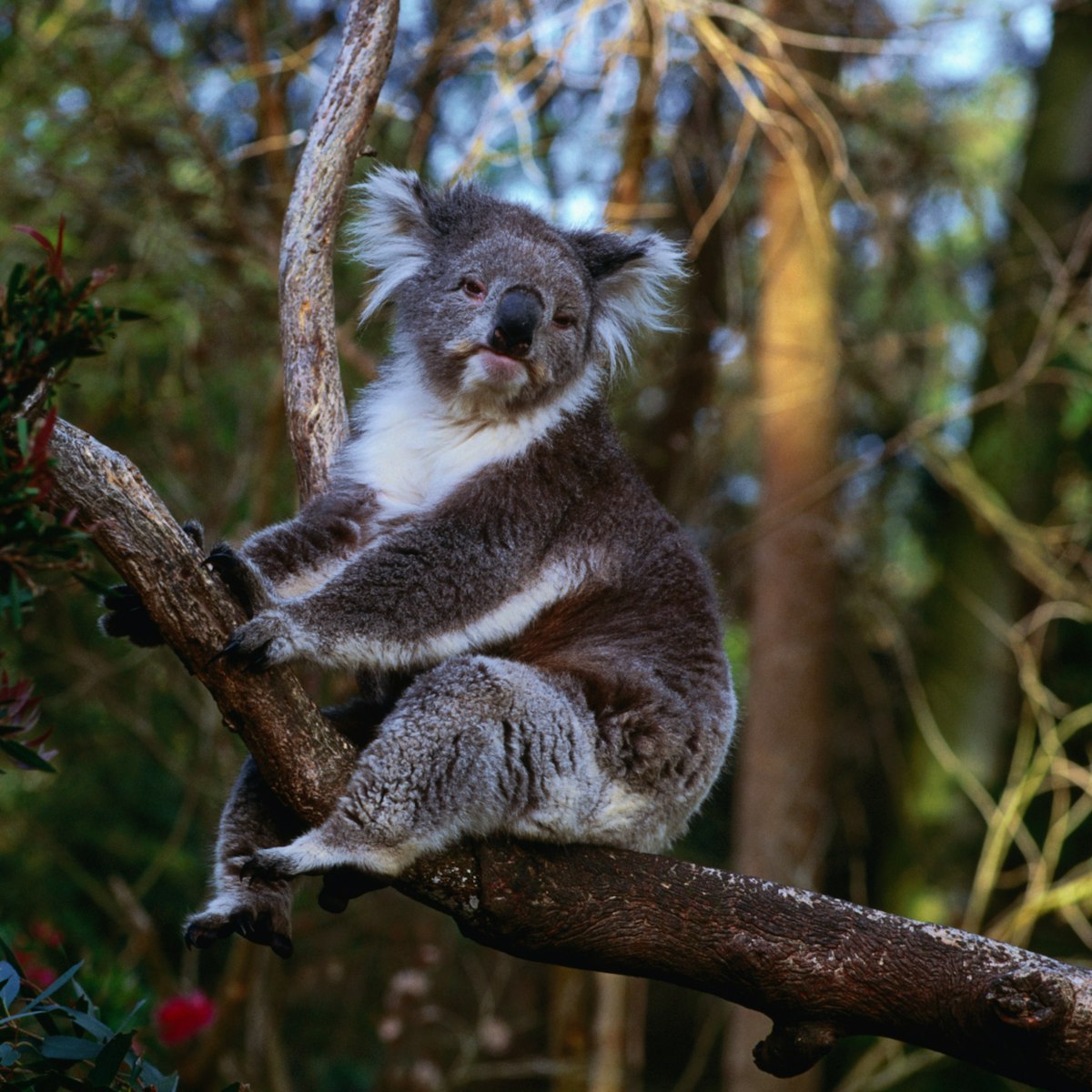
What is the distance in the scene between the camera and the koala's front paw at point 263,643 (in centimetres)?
244

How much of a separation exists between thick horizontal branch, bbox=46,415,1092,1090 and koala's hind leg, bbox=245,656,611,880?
0.23ft

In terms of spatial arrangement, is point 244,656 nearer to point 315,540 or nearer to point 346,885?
point 346,885

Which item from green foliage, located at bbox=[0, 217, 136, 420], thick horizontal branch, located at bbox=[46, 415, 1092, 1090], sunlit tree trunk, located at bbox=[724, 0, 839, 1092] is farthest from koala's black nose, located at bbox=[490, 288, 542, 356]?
sunlit tree trunk, located at bbox=[724, 0, 839, 1092]

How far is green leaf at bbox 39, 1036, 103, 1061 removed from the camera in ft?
6.75

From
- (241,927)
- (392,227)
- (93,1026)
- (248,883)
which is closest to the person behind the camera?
(93,1026)

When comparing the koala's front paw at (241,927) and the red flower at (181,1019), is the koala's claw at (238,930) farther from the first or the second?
Answer: the red flower at (181,1019)

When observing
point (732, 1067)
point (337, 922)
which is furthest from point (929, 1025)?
point (337, 922)

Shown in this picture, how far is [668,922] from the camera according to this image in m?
2.65

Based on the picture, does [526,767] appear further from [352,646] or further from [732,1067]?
[732,1067]

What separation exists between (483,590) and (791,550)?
145 inches

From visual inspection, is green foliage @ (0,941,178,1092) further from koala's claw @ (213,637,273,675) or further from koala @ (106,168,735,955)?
koala's claw @ (213,637,273,675)

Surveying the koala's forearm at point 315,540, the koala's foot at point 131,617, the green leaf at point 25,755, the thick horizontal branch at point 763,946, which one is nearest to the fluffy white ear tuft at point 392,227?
the koala's forearm at point 315,540

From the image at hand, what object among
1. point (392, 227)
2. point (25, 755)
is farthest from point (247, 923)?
point (392, 227)

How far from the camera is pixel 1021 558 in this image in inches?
260
